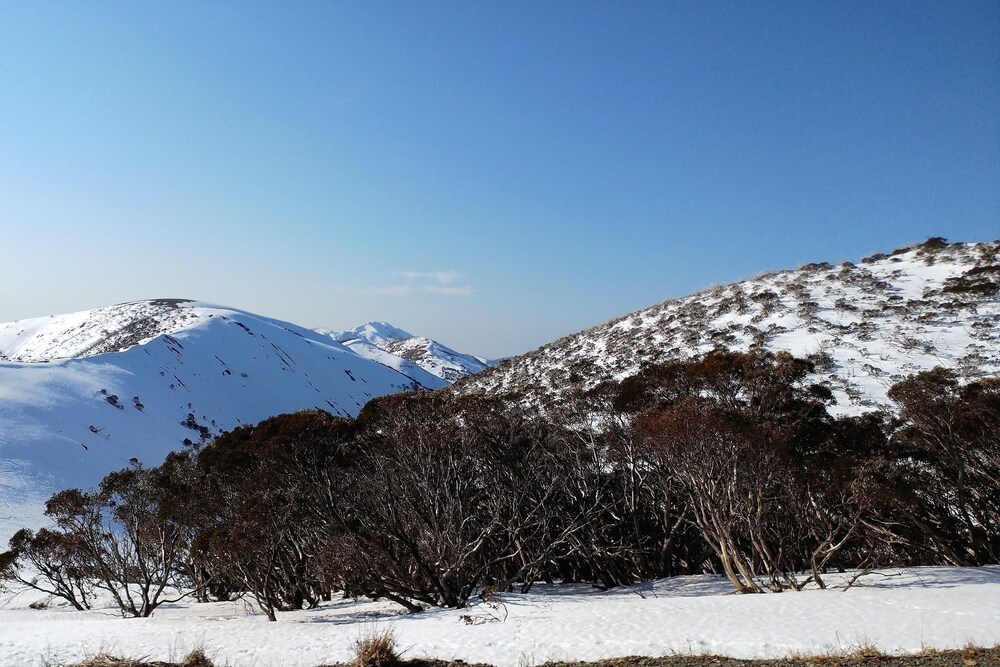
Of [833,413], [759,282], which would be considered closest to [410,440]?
[833,413]

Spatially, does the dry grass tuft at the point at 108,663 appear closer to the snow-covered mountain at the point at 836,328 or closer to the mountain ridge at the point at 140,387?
the snow-covered mountain at the point at 836,328

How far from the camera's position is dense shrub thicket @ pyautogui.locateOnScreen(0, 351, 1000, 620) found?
17516mm

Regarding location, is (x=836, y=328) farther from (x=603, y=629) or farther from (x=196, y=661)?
(x=196, y=661)

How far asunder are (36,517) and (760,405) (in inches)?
1471

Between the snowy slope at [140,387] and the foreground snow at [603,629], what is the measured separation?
22.4 meters

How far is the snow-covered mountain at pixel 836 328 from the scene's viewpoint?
2989cm

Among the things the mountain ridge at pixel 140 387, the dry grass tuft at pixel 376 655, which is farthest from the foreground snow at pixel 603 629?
the mountain ridge at pixel 140 387

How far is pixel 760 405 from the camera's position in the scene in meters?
21.2

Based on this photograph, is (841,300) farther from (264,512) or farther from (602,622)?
(264,512)

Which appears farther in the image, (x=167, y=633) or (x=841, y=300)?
(x=841, y=300)

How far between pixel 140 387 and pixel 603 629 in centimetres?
5709

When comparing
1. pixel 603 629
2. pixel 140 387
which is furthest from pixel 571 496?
pixel 140 387

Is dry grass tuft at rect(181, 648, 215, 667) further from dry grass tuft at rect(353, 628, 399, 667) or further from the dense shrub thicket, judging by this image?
the dense shrub thicket

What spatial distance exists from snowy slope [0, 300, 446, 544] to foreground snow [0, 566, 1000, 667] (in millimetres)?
22397
